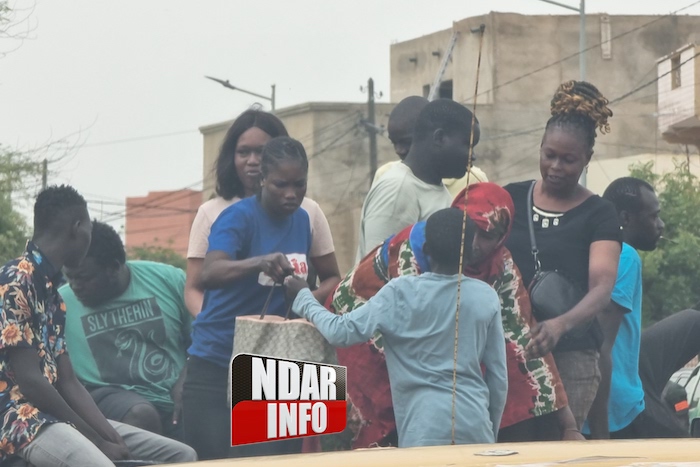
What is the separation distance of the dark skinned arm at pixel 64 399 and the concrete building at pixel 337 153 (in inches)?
1242

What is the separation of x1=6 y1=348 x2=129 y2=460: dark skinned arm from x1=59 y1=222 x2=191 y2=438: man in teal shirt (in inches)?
28.4

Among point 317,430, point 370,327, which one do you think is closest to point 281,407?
point 317,430

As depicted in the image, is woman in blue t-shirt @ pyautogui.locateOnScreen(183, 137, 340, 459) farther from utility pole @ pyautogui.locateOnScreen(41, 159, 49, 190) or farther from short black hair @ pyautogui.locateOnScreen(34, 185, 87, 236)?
utility pole @ pyautogui.locateOnScreen(41, 159, 49, 190)

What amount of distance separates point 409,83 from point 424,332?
38.1 m

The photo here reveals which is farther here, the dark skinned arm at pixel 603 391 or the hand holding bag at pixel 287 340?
the dark skinned arm at pixel 603 391

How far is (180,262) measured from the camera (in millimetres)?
37031

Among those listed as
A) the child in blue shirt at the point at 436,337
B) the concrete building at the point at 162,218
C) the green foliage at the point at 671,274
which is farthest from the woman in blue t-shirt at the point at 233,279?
the concrete building at the point at 162,218

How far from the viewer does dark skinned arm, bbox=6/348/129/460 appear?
441 cm

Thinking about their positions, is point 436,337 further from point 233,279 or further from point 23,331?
point 23,331

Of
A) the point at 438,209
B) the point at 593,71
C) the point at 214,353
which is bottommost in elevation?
the point at 214,353

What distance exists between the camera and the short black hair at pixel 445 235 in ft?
15.0

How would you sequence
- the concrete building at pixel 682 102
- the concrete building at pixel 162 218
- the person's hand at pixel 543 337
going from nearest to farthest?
the person's hand at pixel 543 337 → the concrete building at pixel 682 102 → the concrete building at pixel 162 218

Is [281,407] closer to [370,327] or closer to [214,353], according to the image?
[370,327]

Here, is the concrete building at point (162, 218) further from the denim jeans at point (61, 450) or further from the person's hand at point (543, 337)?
the denim jeans at point (61, 450)
